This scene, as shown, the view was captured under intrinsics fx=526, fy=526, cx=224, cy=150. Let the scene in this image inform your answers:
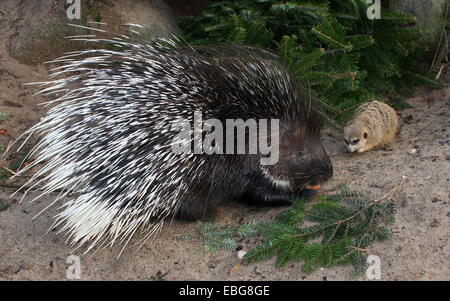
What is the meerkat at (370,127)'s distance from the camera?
368 centimetres

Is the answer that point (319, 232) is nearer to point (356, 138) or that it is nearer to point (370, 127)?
point (356, 138)

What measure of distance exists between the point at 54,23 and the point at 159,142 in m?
2.29

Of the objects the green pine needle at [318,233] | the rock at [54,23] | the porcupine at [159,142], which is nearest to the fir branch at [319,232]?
the green pine needle at [318,233]

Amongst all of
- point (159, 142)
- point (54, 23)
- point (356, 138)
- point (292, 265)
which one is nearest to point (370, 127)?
point (356, 138)

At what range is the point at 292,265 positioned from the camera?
257cm

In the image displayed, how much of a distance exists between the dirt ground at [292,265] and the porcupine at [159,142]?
12 cm

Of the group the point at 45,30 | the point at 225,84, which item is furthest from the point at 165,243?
the point at 45,30

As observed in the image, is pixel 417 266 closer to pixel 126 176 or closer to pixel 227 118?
pixel 227 118

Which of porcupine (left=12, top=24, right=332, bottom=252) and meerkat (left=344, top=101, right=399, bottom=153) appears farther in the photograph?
meerkat (left=344, top=101, right=399, bottom=153)

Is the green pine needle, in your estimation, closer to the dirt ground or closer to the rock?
the dirt ground

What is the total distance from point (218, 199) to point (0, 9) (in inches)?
115

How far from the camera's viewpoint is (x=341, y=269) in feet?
8.11

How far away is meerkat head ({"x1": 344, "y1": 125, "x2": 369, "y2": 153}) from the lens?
3.65 m

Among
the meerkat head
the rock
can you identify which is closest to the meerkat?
the meerkat head
